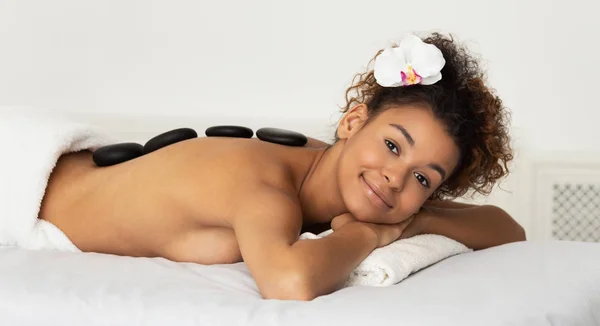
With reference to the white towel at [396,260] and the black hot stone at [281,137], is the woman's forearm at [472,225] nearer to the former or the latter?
the white towel at [396,260]

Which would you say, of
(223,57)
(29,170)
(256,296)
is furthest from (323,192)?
(223,57)

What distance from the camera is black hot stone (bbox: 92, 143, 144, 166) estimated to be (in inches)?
69.9

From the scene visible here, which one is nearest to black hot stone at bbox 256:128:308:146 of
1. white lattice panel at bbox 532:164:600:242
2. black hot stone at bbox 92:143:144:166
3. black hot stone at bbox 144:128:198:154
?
black hot stone at bbox 144:128:198:154

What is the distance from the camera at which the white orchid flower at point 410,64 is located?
5.48 feet

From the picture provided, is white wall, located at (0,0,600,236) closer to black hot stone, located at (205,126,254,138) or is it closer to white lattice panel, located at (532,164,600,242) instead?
white lattice panel, located at (532,164,600,242)

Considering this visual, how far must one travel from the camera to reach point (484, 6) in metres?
2.51

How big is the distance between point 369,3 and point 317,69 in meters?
0.24

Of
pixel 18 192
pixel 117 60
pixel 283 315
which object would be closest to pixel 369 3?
pixel 117 60

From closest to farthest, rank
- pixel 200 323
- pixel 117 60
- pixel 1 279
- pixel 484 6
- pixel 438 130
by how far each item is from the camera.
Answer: pixel 200 323, pixel 1 279, pixel 438 130, pixel 484 6, pixel 117 60

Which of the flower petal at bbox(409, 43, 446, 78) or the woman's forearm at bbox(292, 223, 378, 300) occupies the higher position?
the flower petal at bbox(409, 43, 446, 78)

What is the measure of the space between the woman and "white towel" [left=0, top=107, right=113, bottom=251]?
0.04 meters

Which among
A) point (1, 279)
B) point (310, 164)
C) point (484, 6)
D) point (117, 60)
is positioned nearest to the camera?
point (1, 279)

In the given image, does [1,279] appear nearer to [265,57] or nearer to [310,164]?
[310,164]

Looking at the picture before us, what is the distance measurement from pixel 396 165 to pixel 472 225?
0.30 meters
